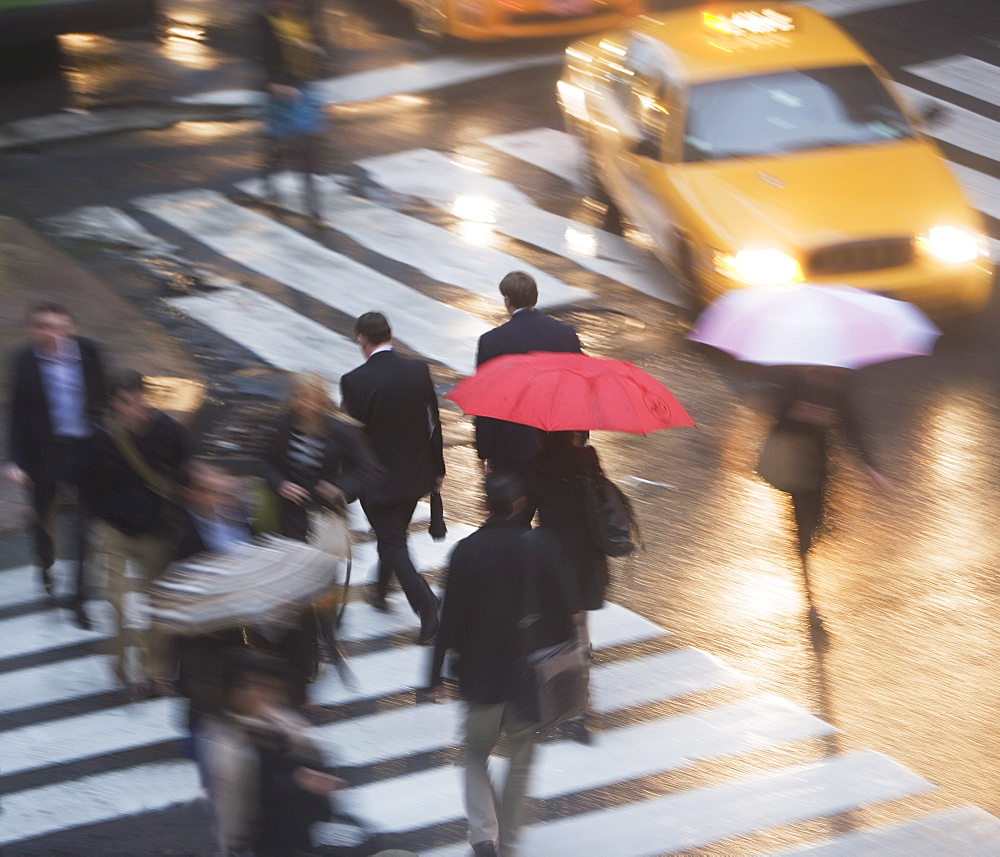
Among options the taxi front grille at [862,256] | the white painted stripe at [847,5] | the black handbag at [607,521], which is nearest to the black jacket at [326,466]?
the black handbag at [607,521]

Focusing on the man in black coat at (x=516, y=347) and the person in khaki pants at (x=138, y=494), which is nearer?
the person in khaki pants at (x=138, y=494)

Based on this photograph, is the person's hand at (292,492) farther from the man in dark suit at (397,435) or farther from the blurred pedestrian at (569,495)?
the blurred pedestrian at (569,495)

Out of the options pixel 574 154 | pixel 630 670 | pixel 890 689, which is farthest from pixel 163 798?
pixel 574 154

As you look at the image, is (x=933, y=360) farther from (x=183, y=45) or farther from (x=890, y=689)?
(x=183, y=45)

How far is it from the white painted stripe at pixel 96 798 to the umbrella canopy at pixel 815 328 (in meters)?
3.37

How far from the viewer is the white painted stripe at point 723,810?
6602 millimetres

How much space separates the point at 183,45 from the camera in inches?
722

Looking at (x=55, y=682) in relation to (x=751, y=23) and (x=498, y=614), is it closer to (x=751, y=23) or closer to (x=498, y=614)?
(x=498, y=614)

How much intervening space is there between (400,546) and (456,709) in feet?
2.98

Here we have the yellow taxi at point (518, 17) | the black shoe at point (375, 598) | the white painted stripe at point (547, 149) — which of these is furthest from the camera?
the yellow taxi at point (518, 17)

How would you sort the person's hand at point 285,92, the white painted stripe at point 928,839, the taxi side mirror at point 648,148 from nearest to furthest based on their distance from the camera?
the white painted stripe at point 928,839 < the taxi side mirror at point 648,148 < the person's hand at point 285,92

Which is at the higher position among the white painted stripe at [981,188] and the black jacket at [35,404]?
the white painted stripe at [981,188]

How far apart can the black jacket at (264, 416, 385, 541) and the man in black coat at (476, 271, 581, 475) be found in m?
0.90

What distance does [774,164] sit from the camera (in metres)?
11.8
